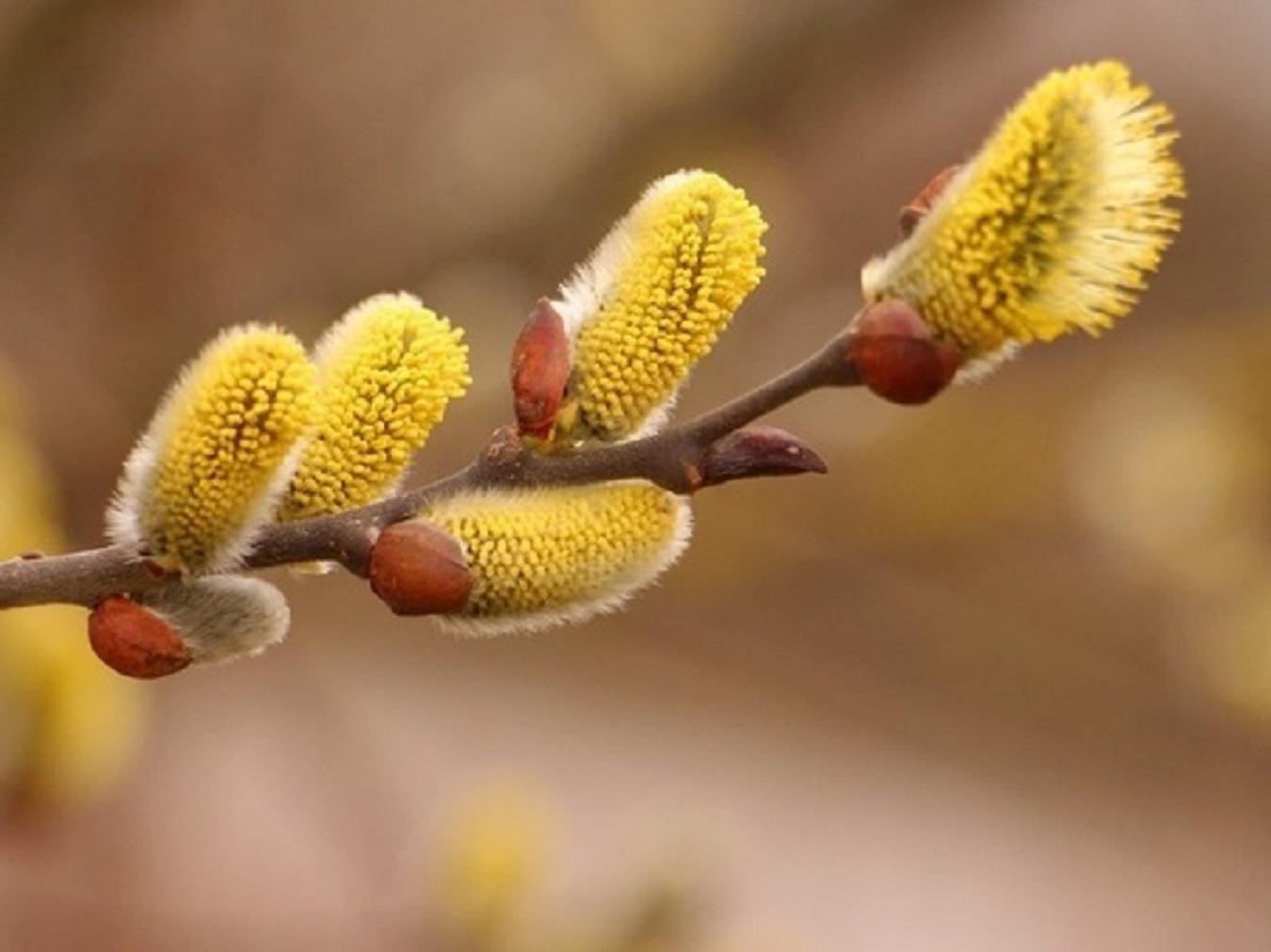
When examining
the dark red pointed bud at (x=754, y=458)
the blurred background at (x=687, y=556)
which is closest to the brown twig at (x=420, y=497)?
the dark red pointed bud at (x=754, y=458)

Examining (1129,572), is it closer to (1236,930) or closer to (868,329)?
(1236,930)

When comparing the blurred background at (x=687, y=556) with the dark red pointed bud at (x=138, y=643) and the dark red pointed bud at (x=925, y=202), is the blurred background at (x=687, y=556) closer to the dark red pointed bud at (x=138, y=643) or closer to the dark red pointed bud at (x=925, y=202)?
the dark red pointed bud at (x=138, y=643)

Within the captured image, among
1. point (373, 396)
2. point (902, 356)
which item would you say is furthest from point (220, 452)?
point (902, 356)

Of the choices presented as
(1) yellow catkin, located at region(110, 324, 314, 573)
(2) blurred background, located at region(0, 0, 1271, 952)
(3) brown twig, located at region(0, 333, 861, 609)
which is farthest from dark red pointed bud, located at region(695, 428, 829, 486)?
(2) blurred background, located at region(0, 0, 1271, 952)

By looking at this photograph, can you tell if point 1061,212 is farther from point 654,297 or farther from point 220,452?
point 220,452

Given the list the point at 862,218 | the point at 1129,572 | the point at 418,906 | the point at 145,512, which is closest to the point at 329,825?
the point at 418,906
